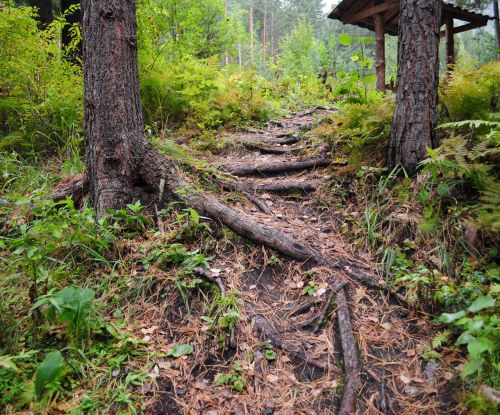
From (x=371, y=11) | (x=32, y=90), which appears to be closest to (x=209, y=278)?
(x=32, y=90)

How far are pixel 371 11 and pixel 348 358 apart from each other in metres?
10.1

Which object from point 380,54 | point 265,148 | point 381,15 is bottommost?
point 265,148

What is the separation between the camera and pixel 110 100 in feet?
10.6

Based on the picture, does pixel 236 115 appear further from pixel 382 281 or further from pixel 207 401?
pixel 207 401

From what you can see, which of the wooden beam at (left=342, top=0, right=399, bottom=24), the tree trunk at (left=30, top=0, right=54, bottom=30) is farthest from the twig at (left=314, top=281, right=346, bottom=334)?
the wooden beam at (left=342, top=0, right=399, bottom=24)

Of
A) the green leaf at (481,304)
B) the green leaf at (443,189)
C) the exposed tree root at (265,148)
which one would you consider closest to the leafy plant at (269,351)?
the green leaf at (481,304)

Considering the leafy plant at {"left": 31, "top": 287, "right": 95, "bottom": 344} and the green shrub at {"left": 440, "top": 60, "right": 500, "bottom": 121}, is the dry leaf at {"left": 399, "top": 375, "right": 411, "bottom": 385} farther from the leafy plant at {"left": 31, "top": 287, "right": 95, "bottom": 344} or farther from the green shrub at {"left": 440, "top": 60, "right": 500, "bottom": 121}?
the green shrub at {"left": 440, "top": 60, "right": 500, "bottom": 121}

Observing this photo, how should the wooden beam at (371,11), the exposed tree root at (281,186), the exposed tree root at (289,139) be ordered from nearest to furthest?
the exposed tree root at (281,186)
the exposed tree root at (289,139)
the wooden beam at (371,11)

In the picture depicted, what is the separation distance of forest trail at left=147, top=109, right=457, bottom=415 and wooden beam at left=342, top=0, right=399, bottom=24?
825cm

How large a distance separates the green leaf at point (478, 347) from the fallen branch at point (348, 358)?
2.13ft

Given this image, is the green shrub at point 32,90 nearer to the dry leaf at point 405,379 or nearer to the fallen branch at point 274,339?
the fallen branch at point 274,339

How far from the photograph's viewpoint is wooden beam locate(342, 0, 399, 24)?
9.02 metres

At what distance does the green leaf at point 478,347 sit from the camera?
166 centimetres

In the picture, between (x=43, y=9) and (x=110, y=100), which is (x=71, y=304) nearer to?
(x=110, y=100)
